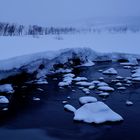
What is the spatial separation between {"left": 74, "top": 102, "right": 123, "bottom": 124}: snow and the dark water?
16 cm

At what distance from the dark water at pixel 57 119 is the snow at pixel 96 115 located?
16 cm

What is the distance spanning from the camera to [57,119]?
19.0ft

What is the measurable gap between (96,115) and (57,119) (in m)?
1.01

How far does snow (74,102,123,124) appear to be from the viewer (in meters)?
5.50

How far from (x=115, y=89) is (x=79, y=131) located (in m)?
3.75

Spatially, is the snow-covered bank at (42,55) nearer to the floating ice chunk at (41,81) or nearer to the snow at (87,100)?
the floating ice chunk at (41,81)

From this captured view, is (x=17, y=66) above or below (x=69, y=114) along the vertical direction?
above

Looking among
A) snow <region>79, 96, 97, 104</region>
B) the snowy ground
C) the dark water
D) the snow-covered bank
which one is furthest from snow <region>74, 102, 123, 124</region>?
the snowy ground

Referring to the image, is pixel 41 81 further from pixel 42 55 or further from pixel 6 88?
pixel 6 88

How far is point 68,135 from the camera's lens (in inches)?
193

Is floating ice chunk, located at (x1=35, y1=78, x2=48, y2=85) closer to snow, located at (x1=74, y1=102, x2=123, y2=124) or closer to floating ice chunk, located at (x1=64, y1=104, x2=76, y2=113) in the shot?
floating ice chunk, located at (x1=64, y1=104, x2=76, y2=113)

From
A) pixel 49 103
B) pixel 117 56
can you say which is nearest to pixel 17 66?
pixel 49 103

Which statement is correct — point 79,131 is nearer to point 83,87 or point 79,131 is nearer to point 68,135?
point 68,135

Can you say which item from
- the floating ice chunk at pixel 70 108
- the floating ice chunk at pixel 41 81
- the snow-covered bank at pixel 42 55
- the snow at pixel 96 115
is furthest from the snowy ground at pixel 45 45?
the snow at pixel 96 115
